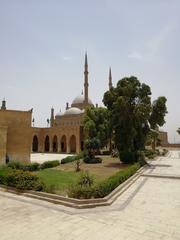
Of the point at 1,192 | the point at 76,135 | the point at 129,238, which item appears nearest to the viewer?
the point at 129,238

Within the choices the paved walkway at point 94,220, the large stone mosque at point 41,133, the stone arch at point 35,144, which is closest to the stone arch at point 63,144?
the large stone mosque at point 41,133

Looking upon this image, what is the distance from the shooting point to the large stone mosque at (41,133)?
25109 mm

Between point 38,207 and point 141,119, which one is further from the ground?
point 141,119

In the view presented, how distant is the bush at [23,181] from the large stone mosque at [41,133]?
11121mm

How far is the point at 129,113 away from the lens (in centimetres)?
2534

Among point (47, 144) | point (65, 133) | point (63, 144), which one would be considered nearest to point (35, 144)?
point (47, 144)

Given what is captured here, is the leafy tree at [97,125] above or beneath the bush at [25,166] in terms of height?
above

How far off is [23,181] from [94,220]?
217 inches

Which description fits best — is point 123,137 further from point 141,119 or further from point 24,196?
point 24,196

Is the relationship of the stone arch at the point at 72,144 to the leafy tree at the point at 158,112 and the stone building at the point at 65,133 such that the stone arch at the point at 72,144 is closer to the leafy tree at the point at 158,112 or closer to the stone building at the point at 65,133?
the stone building at the point at 65,133

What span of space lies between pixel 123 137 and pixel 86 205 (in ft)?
54.3

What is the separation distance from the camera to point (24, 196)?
11.2 meters

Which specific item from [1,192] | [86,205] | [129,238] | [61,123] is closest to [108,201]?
[86,205]

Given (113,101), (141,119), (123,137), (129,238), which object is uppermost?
(113,101)
